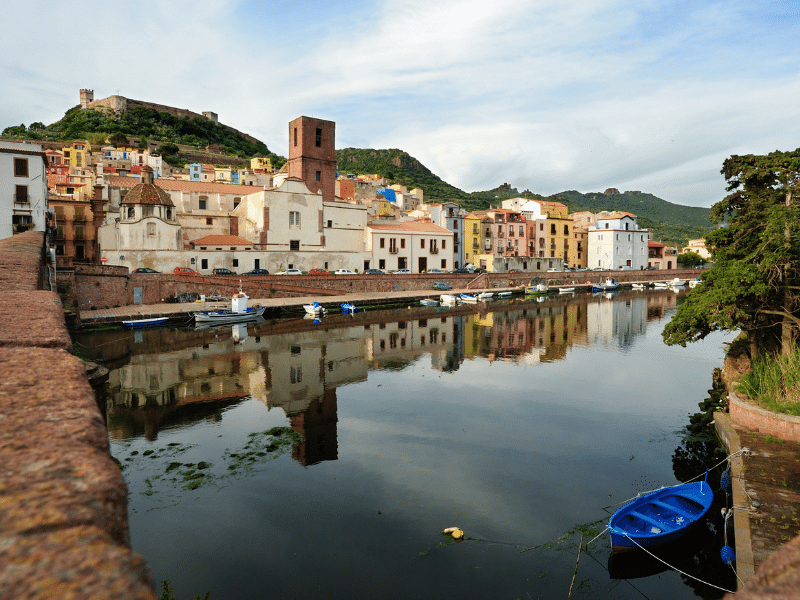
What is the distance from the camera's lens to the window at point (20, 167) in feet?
114

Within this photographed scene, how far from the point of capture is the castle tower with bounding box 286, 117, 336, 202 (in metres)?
61.3

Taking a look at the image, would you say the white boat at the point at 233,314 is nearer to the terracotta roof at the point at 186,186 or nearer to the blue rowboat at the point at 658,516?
the terracotta roof at the point at 186,186

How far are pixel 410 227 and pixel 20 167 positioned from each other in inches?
1628

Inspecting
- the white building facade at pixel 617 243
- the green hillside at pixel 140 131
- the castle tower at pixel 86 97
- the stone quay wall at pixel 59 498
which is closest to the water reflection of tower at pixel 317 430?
the stone quay wall at pixel 59 498

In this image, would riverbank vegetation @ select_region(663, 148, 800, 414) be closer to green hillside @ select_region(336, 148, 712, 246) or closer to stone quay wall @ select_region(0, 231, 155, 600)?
stone quay wall @ select_region(0, 231, 155, 600)

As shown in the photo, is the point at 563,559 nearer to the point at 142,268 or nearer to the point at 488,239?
the point at 142,268

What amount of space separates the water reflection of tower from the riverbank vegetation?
38.3ft

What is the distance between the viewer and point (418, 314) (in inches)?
1916

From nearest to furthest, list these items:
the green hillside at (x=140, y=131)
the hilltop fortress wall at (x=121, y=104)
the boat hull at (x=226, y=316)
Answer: the boat hull at (x=226, y=316), the green hillside at (x=140, y=131), the hilltop fortress wall at (x=121, y=104)

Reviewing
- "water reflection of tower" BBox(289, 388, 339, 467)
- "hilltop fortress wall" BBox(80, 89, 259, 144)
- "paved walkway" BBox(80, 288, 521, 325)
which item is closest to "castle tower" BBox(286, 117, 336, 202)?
"paved walkway" BBox(80, 288, 521, 325)

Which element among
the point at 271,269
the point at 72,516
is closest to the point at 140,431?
the point at 72,516

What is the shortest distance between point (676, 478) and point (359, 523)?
872 cm

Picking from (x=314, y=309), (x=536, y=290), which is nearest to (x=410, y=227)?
(x=536, y=290)

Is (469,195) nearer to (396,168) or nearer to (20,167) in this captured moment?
(396,168)
